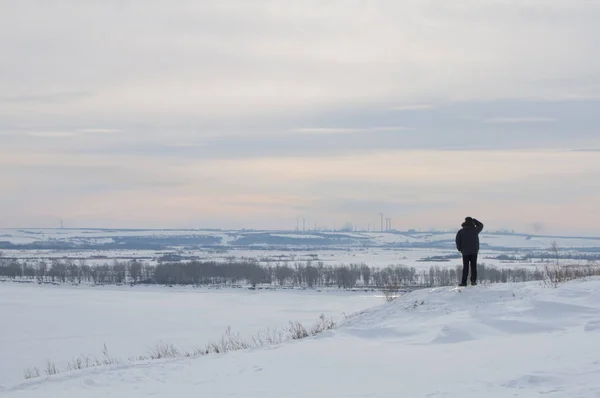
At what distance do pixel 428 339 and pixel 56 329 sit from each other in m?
31.8

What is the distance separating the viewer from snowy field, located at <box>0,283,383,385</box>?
28953mm

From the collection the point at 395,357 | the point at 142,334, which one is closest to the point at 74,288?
the point at 142,334

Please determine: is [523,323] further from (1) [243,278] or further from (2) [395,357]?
(1) [243,278]

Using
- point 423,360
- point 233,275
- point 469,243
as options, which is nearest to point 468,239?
point 469,243

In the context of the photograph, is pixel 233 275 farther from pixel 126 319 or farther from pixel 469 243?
pixel 469 243

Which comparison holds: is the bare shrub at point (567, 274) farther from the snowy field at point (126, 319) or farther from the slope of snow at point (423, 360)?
the snowy field at point (126, 319)

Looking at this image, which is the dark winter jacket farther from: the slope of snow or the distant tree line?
the distant tree line

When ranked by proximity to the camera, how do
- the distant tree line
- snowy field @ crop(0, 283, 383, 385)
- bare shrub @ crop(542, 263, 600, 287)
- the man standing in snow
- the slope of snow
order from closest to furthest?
the slope of snow, bare shrub @ crop(542, 263, 600, 287), the man standing in snow, snowy field @ crop(0, 283, 383, 385), the distant tree line

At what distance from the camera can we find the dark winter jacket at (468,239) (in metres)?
13.3

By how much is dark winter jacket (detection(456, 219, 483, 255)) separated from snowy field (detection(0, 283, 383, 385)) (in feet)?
42.2

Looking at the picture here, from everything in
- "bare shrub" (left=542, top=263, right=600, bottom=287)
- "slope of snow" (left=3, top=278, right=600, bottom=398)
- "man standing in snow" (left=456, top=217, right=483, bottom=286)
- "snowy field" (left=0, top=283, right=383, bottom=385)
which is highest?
"man standing in snow" (left=456, top=217, right=483, bottom=286)

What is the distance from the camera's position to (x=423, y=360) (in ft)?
27.9

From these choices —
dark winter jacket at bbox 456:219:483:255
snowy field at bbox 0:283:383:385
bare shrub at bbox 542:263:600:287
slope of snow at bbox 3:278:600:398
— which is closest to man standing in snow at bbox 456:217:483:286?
dark winter jacket at bbox 456:219:483:255

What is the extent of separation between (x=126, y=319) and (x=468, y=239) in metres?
33.8
